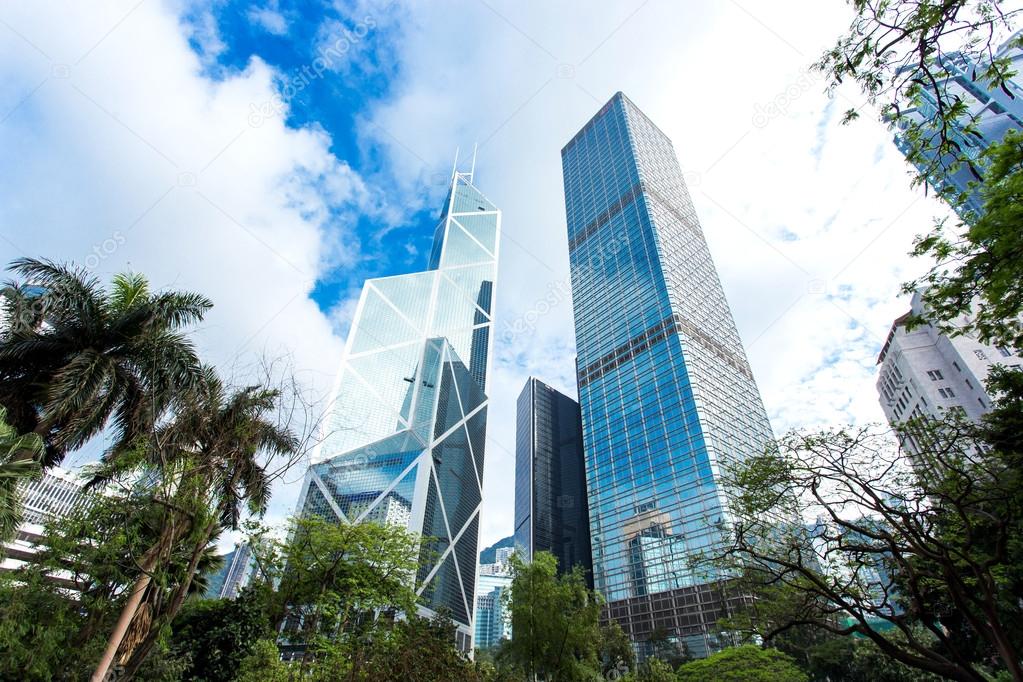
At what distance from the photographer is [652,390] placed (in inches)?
2003

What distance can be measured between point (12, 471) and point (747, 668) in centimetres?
2281

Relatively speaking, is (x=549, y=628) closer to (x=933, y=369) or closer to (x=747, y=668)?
(x=747, y=668)

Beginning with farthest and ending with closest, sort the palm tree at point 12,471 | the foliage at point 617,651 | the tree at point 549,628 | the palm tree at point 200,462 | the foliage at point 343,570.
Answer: the foliage at point 617,651
the tree at point 549,628
the foliage at point 343,570
the palm tree at point 200,462
the palm tree at point 12,471

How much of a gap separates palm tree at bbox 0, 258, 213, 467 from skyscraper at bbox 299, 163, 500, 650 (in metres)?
38.1

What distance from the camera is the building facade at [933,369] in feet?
143

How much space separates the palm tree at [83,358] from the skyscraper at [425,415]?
1499 inches

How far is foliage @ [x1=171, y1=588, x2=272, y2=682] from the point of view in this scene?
1377 cm

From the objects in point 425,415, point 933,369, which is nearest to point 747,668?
point 933,369

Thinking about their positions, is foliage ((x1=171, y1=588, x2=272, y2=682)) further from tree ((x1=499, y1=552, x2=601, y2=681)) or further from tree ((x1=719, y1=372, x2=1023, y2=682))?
tree ((x1=719, y1=372, x2=1023, y2=682))

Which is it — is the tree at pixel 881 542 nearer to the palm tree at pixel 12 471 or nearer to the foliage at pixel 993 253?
the foliage at pixel 993 253

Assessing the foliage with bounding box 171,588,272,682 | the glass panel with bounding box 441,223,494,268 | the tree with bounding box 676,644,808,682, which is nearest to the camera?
the foliage with bounding box 171,588,272,682

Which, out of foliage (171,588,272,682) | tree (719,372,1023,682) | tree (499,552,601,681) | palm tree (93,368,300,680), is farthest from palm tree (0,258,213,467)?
tree (499,552,601,681)

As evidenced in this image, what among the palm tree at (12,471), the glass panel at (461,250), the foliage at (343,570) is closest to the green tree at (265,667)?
the foliage at (343,570)

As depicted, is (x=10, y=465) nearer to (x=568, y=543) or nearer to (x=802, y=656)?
(x=802, y=656)
